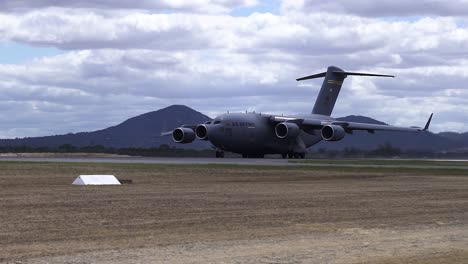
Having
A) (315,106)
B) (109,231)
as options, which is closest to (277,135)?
(315,106)

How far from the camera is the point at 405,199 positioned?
87.6ft

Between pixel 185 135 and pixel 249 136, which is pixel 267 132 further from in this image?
pixel 185 135

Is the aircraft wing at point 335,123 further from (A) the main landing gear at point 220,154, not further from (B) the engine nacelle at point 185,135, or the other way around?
(B) the engine nacelle at point 185,135

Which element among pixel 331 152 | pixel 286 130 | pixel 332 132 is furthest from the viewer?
pixel 331 152

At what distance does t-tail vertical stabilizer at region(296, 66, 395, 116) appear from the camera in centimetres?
8119

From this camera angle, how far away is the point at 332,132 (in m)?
69.7

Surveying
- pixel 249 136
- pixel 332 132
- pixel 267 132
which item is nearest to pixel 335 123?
pixel 332 132

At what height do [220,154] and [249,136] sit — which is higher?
[249,136]

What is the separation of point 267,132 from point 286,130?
1.67 meters

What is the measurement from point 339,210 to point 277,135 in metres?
49.3

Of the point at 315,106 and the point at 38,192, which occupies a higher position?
the point at 315,106

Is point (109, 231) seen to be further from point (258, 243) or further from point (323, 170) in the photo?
point (323, 170)

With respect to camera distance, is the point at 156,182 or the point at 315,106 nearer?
the point at 156,182

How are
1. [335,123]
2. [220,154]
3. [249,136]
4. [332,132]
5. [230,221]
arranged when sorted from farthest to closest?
[335,123] < [220,154] < [249,136] < [332,132] < [230,221]
